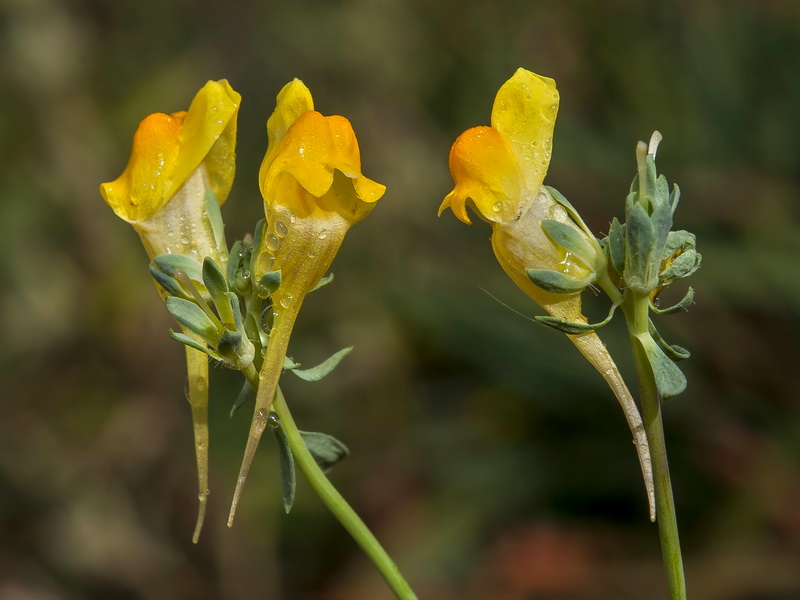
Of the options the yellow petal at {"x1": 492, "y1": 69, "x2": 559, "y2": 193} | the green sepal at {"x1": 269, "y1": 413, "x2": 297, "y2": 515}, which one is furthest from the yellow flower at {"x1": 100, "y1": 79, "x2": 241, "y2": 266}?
the yellow petal at {"x1": 492, "y1": 69, "x2": 559, "y2": 193}

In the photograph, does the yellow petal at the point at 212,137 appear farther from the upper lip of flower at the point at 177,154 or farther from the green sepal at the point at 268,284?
the green sepal at the point at 268,284

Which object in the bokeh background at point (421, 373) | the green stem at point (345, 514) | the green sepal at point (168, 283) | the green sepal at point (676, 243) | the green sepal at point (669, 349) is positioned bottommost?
the bokeh background at point (421, 373)

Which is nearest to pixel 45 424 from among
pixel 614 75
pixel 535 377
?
pixel 535 377

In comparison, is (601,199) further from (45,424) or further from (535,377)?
(45,424)

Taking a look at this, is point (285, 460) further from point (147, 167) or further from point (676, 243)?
point (676, 243)

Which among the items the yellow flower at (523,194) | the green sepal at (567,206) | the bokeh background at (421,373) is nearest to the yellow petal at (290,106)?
the yellow flower at (523,194)

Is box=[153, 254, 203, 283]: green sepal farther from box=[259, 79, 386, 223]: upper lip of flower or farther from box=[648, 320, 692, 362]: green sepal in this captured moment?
box=[648, 320, 692, 362]: green sepal
